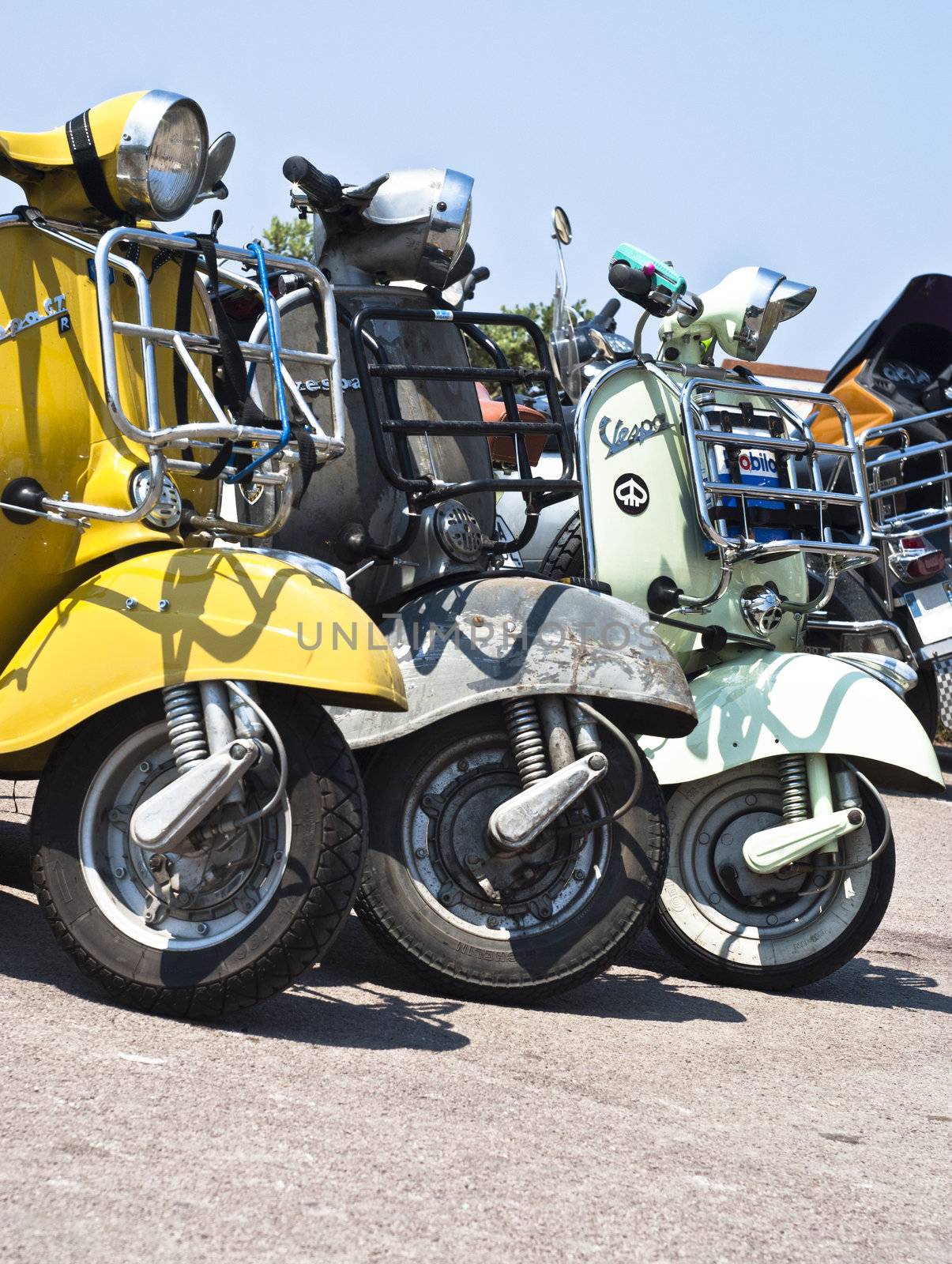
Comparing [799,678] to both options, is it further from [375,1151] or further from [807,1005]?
[375,1151]

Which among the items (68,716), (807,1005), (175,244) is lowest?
(807,1005)

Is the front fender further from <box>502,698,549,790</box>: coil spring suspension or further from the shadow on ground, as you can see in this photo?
the shadow on ground

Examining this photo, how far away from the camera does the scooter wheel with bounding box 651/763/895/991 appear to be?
3.99 metres

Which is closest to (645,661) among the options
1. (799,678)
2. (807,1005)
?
(799,678)

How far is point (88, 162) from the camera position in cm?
330

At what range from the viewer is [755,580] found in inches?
184

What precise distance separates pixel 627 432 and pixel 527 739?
1437 mm

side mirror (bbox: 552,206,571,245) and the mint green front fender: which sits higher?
side mirror (bbox: 552,206,571,245)

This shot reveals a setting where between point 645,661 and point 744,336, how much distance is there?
1.88m

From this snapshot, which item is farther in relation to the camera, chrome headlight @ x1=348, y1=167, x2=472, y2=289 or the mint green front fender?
chrome headlight @ x1=348, y1=167, x2=472, y2=289

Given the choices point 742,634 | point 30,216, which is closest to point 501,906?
point 742,634

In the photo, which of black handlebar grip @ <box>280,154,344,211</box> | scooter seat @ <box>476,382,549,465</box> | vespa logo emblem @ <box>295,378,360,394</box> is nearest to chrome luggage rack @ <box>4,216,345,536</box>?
vespa logo emblem @ <box>295,378,360,394</box>

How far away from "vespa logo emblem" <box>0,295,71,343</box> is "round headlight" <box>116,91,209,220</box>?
0.27 meters

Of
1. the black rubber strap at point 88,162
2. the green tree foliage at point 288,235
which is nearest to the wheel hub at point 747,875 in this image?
Result: the black rubber strap at point 88,162
